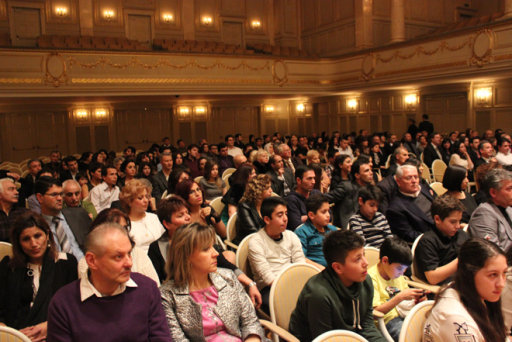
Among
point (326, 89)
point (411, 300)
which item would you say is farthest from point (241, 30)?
point (411, 300)

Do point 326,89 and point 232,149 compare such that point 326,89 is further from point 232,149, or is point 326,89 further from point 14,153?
point 14,153

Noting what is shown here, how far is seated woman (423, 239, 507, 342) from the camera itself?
1929mm

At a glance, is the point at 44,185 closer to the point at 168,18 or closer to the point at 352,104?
the point at 352,104

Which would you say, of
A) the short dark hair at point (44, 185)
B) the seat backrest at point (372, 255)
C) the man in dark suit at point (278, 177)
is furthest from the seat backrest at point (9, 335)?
the man in dark suit at point (278, 177)

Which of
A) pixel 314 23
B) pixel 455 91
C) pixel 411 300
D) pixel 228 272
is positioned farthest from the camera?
pixel 314 23

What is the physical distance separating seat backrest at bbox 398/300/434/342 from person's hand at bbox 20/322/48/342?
6.61ft

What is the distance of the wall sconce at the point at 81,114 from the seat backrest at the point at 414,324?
1430cm

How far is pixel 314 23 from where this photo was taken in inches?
709

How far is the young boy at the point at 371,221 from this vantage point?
3.70 m

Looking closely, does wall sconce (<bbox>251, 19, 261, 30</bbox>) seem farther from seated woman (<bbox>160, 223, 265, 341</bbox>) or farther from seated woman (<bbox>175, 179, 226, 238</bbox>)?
seated woman (<bbox>160, 223, 265, 341</bbox>)

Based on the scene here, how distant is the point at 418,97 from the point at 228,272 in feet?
41.2

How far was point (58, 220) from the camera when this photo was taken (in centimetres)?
368

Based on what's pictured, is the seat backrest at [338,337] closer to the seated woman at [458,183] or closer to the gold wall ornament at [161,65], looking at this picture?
the seated woman at [458,183]

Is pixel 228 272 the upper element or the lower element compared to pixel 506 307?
upper
